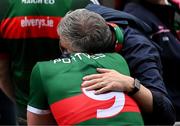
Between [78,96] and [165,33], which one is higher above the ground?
[78,96]

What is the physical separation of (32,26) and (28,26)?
2 centimetres

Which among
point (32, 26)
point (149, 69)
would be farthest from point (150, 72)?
point (32, 26)

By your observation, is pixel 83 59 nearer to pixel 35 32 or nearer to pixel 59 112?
pixel 59 112

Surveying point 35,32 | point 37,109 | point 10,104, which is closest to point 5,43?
point 35,32

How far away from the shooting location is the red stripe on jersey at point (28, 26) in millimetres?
2414

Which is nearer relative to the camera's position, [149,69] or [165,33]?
[149,69]

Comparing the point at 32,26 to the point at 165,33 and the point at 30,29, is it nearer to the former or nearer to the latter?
the point at 30,29

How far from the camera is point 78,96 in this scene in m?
1.81

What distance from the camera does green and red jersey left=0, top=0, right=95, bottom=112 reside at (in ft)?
7.91

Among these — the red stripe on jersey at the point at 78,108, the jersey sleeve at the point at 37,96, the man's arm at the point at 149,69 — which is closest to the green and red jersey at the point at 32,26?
the man's arm at the point at 149,69

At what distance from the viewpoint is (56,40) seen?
249cm

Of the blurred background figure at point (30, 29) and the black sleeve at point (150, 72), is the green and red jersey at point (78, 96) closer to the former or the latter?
the black sleeve at point (150, 72)

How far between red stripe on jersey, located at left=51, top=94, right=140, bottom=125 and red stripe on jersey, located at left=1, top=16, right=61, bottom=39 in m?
0.69

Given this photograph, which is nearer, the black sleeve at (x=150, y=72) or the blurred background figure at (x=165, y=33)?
the black sleeve at (x=150, y=72)
